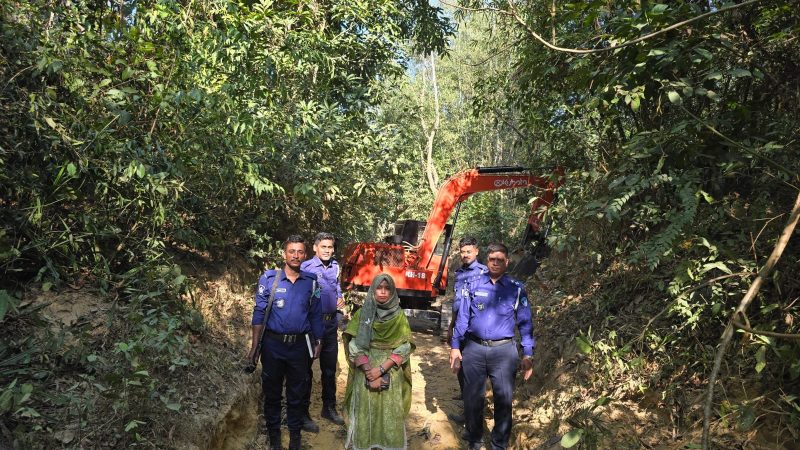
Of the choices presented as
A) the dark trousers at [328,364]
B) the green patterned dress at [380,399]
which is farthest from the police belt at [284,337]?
the dark trousers at [328,364]

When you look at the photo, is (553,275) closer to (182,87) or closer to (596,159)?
(596,159)

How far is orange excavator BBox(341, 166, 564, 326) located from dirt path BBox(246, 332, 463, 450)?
1.11 m

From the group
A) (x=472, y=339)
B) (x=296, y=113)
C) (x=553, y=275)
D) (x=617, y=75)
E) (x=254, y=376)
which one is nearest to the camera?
(x=617, y=75)

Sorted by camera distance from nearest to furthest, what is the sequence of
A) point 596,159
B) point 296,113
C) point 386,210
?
point 596,159 → point 296,113 → point 386,210

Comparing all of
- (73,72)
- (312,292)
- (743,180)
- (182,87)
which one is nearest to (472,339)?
(312,292)

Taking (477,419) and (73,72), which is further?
(477,419)

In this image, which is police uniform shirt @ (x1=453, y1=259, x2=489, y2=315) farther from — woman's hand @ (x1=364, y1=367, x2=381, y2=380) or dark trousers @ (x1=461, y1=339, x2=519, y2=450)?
woman's hand @ (x1=364, y1=367, x2=381, y2=380)

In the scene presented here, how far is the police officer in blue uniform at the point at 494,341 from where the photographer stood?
14.8 ft

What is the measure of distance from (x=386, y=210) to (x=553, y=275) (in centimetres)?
418

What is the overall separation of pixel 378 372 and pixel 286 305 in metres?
1.03

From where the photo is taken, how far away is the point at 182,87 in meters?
4.61

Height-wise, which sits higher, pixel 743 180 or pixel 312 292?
pixel 743 180

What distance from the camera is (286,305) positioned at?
4.37 meters

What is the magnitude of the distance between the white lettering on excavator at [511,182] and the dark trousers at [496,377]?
13.6 ft
